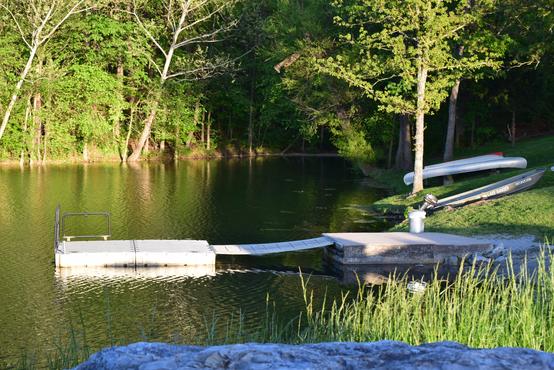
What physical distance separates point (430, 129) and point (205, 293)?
31.1 m

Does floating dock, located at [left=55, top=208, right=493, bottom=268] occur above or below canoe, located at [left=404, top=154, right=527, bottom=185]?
below

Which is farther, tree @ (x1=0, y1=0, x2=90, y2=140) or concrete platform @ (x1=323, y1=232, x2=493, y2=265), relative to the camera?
tree @ (x1=0, y1=0, x2=90, y2=140)

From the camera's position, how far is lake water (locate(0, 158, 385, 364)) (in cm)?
1434

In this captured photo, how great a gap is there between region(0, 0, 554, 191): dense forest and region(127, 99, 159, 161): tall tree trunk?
0.31 feet

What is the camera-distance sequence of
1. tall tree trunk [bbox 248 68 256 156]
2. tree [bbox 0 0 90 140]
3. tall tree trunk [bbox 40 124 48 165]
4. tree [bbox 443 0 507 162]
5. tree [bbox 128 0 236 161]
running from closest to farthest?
tree [bbox 443 0 507 162] < tree [bbox 0 0 90 140] < tall tree trunk [bbox 40 124 48 165] < tree [bbox 128 0 236 161] < tall tree trunk [bbox 248 68 256 156]

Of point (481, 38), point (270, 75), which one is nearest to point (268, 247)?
point (481, 38)

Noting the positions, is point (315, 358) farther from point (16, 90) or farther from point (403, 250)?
point (16, 90)

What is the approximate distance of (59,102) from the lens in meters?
49.0

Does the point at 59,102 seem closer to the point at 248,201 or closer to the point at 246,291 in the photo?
the point at 248,201

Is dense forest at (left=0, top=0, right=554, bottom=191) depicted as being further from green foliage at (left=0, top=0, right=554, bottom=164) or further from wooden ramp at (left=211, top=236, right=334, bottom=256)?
wooden ramp at (left=211, top=236, right=334, bottom=256)

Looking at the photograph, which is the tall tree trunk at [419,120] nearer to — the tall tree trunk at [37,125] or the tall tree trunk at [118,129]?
the tall tree trunk at [37,125]

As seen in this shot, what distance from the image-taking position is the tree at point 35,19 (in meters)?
44.2

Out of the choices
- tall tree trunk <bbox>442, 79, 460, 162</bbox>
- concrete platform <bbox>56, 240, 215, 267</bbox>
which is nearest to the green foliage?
tall tree trunk <bbox>442, 79, 460, 162</bbox>

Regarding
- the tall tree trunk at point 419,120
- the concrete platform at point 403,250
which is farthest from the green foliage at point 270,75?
the concrete platform at point 403,250
